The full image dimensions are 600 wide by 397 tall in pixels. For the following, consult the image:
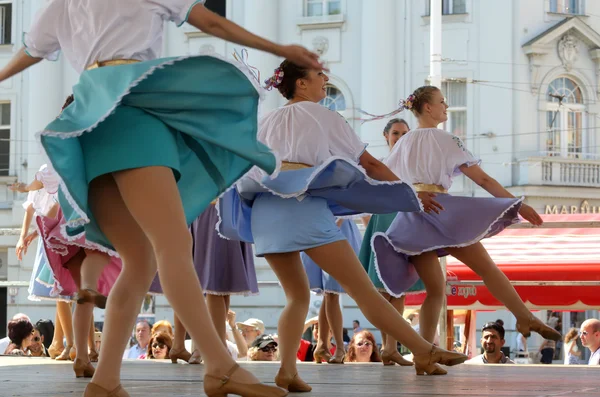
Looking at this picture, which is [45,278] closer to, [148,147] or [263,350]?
[263,350]

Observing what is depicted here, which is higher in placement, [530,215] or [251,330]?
[530,215]

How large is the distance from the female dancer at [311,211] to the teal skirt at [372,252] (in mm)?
2099

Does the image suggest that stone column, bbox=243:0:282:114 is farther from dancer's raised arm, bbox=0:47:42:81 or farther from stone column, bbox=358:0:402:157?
dancer's raised arm, bbox=0:47:42:81

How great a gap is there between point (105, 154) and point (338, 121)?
6.31 ft

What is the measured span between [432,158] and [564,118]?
23874 mm

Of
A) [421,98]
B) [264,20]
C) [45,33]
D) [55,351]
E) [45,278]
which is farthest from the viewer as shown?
[264,20]

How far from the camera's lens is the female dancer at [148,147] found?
12.3ft

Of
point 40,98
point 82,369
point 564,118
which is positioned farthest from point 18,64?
point 40,98

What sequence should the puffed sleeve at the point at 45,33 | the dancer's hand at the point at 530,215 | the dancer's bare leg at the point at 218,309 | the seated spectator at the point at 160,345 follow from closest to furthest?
the puffed sleeve at the point at 45,33
the dancer's hand at the point at 530,215
the dancer's bare leg at the point at 218,309
the seated spectator at the point at 160,345

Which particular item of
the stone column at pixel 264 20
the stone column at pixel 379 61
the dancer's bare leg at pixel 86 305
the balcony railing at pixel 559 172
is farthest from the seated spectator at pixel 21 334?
the balcony railing at pixel 559 172

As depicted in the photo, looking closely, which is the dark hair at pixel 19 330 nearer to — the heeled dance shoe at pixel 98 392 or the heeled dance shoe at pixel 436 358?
the heeled dance shoe at pixel 436 358

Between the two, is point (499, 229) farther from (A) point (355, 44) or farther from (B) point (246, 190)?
(A) point (355, 44)

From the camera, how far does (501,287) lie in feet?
21.8

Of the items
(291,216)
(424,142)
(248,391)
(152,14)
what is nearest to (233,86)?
(152,14)
